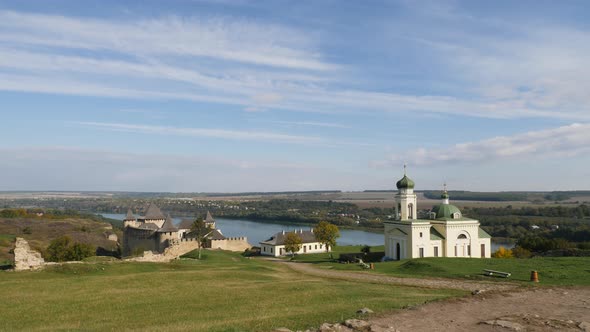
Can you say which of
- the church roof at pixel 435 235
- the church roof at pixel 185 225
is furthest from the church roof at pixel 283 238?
the church roof at pixel 435 235

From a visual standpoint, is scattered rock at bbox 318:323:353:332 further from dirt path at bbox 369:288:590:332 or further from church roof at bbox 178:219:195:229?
church roof at bbox 178:219:195:229

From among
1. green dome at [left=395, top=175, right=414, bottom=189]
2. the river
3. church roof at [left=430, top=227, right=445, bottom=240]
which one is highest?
green dome at [left=395, top=175, right=414, bottom=189]

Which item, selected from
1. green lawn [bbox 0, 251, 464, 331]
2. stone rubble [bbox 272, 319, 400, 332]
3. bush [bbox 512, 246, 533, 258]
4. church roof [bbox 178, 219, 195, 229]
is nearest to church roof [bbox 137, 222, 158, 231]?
church roof [bbox 178, 219, 195, 229]

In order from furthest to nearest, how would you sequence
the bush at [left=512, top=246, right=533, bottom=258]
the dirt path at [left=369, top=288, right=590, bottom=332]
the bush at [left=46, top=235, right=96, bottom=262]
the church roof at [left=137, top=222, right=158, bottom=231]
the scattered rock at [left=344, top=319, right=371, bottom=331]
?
the church roof at [left=137, top=222, right=158, bottom=231]
the bush at [left=512, top=246, right=533, bottom=258]
the bush at [left=46, top=235, right=96, bottom=262]
the dirt path at [left=369, top=288, right=590, bottom=332]
the scattered rock at [left=344, top=319, right=371, bottom=331]

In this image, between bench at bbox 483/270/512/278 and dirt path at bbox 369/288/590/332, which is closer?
dirt path at bbox 369/288/590/332

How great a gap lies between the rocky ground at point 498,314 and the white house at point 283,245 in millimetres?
37146

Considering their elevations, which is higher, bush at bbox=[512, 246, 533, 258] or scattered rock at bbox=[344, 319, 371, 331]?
scattered rock at bbox=[344, 319, 371, 331]

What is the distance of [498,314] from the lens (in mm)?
12164

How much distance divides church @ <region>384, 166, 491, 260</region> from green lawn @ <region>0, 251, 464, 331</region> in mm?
19143

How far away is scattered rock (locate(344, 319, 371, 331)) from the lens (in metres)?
10.2

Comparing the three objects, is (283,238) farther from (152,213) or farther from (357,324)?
(357,324)

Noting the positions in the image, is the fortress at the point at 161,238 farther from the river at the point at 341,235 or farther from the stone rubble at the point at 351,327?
the stone rubble at the point at 351,327

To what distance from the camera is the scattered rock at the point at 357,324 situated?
10242 millimetres

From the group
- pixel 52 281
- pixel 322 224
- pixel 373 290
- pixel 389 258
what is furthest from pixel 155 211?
pixel 373 290
